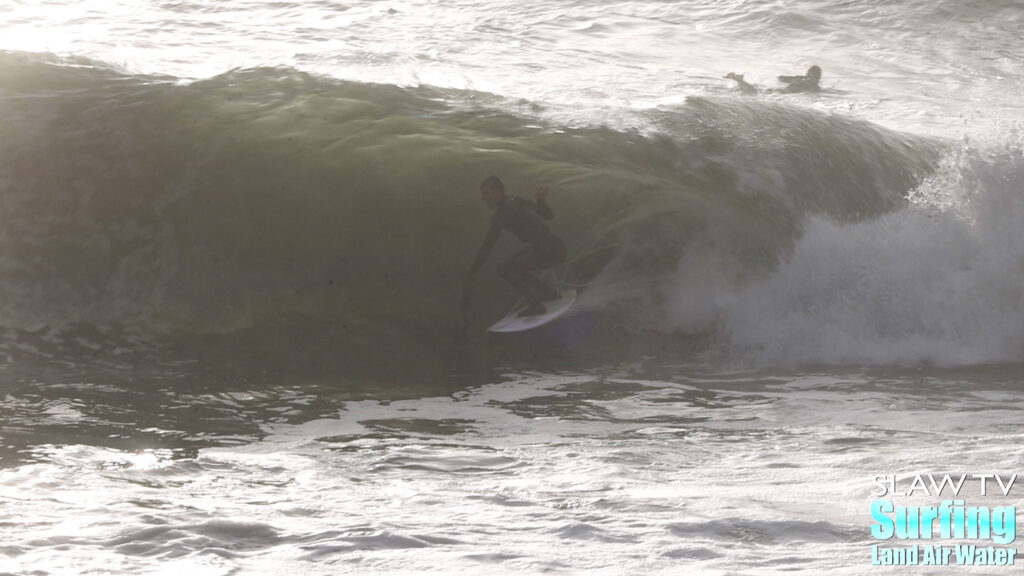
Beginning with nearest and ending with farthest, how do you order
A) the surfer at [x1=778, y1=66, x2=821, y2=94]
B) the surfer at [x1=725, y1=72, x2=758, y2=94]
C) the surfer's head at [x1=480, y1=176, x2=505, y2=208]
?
the surfer's head at [x1=480, y1=176, x2=505, y2=208]
the surfer at [x1=725, y1=72, x2=758, y2=94]
the surfer at [x1=778, y1=66, x2=821, y2=94]

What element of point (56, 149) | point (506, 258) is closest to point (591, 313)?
point (506, 258)

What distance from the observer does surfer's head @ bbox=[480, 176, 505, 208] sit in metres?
8.01

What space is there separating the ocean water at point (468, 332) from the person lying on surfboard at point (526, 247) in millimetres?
138

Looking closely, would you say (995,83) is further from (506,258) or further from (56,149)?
(56,149)

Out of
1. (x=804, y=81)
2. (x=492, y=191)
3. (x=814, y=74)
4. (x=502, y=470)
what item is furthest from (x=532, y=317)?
(x=814, y=74)

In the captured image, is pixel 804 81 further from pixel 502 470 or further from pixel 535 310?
pixel 502 470

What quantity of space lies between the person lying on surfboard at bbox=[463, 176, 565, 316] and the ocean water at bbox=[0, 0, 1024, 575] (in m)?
0.14

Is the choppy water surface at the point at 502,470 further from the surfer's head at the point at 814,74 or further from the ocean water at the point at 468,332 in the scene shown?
the surfer's head at the point at 814,74

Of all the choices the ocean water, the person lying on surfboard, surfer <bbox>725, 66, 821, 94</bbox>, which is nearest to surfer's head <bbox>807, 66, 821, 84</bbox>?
surfer <bbox>725, 66, 821, 94</bbox>

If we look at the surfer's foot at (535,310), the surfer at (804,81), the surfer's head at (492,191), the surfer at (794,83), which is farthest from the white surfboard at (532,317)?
the surfer at (804,81)

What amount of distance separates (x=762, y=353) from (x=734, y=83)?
24.6ft

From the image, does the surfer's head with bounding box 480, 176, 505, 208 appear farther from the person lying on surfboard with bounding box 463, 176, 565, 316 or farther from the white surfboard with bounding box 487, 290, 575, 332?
the white surfboard with bounding box 487, 290, 575, 332

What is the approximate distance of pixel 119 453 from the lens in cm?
561

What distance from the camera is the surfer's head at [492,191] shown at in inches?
315
